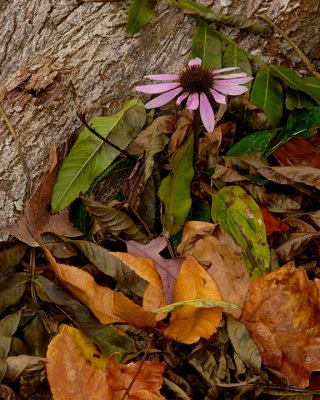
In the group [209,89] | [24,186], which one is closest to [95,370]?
[24,186]

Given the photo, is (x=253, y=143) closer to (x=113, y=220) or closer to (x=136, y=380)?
(x=113, y=220)

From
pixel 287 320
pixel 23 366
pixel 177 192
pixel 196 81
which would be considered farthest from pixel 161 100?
pixel 23 366

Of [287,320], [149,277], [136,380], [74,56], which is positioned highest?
[74,56]

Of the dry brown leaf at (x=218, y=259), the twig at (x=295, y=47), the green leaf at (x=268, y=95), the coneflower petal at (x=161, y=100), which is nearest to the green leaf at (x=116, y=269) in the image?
the dry brown leaf at (x=218, y=259)

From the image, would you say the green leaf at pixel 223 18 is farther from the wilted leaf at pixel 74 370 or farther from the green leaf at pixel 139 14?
the wilted leaf at pixel 74 370

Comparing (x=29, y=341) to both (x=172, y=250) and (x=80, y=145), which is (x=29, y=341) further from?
(x=80, y=145)

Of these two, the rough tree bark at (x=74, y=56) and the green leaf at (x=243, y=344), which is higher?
the rough tree bark at (x=74, y=56)
